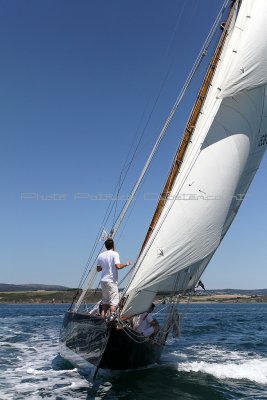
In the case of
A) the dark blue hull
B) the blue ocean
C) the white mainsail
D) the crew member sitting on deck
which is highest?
the white mainsail

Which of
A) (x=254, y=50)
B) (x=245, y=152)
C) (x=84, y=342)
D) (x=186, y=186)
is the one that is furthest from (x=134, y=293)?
(x=254, y=50)

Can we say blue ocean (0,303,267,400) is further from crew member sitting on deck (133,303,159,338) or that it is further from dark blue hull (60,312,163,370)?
crew member sitting on deck (133,303,159,338)

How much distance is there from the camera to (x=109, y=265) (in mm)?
13211

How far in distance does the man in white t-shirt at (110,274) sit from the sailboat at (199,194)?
0.34m

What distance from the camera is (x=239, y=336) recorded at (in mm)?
27781

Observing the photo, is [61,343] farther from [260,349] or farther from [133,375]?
[260,349]

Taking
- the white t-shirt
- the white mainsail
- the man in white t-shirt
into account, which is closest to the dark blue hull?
the man in white t-shirt

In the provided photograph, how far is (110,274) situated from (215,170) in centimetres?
472

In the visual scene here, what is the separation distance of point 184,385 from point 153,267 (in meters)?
3.61

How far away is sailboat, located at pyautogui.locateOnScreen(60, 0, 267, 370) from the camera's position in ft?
43.3

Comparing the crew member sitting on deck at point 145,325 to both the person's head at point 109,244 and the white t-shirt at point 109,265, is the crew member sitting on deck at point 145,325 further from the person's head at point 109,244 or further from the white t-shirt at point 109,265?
the person's head at point 109,244

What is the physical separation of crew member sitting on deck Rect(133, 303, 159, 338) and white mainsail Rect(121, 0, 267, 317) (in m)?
1.52

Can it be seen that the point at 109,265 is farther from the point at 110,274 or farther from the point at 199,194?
the point at 199,194

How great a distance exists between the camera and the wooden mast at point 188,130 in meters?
15.2
